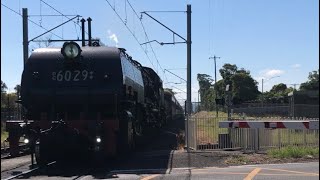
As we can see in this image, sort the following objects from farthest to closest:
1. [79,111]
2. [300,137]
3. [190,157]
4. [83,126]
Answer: [300,137] < [190,157] < [79,111] < [83,126]

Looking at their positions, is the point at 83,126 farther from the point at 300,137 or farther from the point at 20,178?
the point at 300,137

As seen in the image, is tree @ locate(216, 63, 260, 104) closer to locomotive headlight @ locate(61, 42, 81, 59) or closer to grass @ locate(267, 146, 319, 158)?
grass @ locate(267, 146, 319, 158)

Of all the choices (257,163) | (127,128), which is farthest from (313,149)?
(127,128)

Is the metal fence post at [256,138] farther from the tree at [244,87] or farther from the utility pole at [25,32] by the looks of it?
the tree at [244,87]

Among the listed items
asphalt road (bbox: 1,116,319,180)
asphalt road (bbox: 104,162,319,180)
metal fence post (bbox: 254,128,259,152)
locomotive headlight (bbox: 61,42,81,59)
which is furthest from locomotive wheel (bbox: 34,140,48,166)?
metal fence post (bbox: 254,128,259,152)

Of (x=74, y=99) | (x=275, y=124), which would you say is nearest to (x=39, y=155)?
(x=74, y=99)

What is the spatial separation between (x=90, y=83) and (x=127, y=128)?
1.58 meters

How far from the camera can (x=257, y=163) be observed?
13.8 metres

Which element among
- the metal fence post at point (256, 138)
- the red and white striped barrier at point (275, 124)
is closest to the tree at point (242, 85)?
the metal fence post at point (256, 138)

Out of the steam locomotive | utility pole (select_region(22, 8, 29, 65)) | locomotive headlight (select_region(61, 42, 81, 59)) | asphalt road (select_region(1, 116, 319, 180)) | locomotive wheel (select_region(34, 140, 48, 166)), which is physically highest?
utility pole (select_region(22, 8, 29, 65))

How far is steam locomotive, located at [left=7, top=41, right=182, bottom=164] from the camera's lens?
490 inches

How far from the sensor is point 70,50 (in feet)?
42.7

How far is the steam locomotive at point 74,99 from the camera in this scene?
40.8ft

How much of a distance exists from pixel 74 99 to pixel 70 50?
1.28 m
